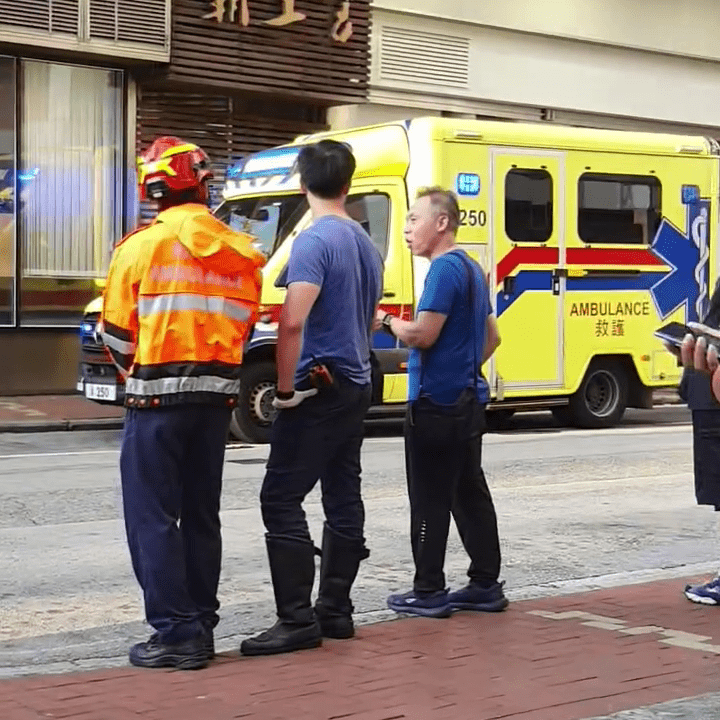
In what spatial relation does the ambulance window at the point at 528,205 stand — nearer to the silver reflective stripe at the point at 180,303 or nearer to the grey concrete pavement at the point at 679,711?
the silver reflective stripe at the point at 180,303

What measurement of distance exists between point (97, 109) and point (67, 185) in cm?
109

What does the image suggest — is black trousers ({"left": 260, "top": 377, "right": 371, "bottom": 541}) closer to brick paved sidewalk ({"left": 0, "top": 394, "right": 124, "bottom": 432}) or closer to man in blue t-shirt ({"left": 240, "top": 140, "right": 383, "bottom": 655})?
man in blue t-shirt ({"left": 240, "top": 140, "right": 383, "bottom": 655})

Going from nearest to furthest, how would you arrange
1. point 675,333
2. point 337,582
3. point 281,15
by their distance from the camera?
point 675,333 → point 337,582 → point 281,15

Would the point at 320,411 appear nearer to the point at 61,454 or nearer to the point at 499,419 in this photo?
the point at 61,454

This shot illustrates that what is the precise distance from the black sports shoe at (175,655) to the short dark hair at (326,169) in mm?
1821

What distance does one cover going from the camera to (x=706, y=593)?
723cm

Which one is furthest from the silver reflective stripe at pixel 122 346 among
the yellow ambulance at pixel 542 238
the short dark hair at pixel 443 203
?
the yellow ambulance at pixel 542 238

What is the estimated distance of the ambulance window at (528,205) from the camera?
52.3 ft

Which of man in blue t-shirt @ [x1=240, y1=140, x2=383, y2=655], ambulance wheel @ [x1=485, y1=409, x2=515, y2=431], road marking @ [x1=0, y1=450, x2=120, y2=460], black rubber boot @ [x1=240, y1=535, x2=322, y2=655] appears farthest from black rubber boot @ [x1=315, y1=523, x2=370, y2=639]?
ambulance wheel @ [x1=485, y1=409, x2=515, y2=431]

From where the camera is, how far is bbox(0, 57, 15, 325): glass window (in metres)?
19.6

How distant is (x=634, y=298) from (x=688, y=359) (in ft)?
36.5

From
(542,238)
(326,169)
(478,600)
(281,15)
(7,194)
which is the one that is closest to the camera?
(326,169)

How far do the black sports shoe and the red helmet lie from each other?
1.67 m

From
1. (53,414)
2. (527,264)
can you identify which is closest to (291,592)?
(527,264)
